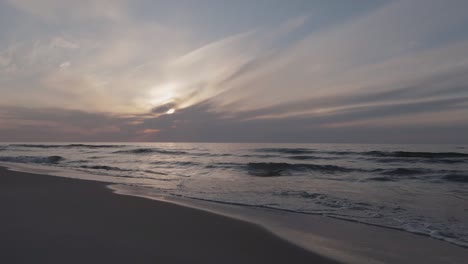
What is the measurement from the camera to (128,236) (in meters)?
4.27

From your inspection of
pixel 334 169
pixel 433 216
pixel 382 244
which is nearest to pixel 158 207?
pixel 382 244

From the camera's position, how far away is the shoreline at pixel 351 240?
3.94m

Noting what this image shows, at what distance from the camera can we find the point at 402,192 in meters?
10.0

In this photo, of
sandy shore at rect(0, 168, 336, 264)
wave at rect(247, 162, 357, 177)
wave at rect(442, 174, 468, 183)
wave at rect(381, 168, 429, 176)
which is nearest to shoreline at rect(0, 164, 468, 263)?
sandy shore at rect(0, 168, 336, 264)

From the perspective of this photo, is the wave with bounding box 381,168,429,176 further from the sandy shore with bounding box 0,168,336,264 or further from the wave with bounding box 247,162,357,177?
the sandy shore with bounding box 0,168,336,264

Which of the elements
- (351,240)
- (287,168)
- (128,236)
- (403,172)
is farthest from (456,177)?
(128,236)

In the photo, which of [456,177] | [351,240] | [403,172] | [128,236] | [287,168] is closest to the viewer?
[128,236]

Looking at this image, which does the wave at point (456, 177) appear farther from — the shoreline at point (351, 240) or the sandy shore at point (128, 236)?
the sandy shore at point (128, 236)

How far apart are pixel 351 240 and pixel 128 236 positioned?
327cm

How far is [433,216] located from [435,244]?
2.16 meters

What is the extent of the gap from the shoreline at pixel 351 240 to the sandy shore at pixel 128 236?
12.4 inches

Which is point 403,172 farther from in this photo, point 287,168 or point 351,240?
point 351,240

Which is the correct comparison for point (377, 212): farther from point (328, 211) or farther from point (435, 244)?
point (435, 244)

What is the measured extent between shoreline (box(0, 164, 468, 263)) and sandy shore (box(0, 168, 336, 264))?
0.32 m
